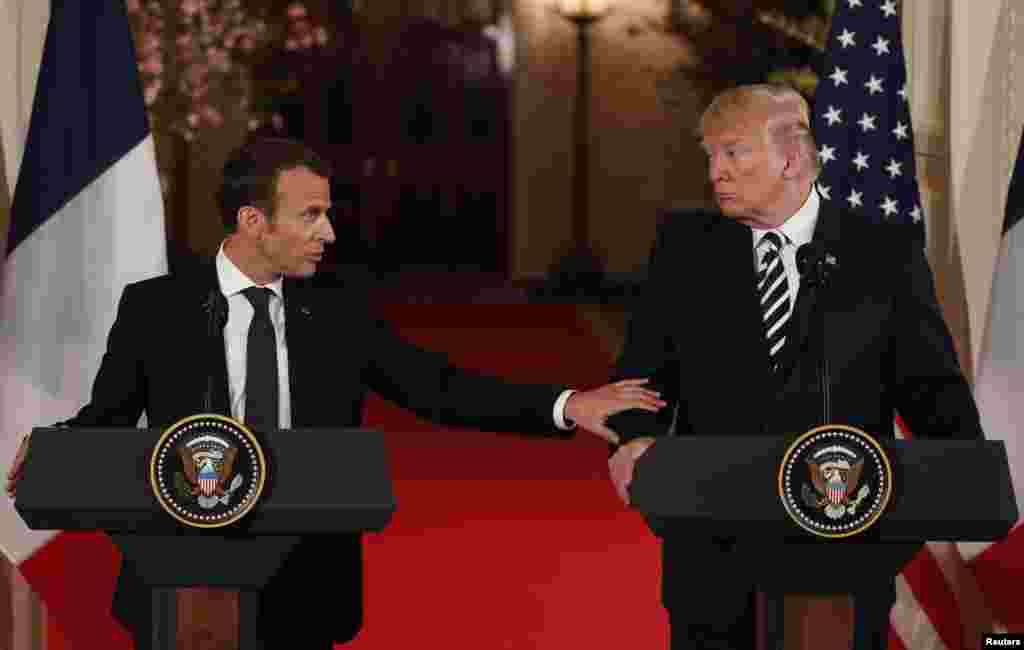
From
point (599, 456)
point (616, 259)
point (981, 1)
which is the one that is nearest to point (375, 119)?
point (616, 259)

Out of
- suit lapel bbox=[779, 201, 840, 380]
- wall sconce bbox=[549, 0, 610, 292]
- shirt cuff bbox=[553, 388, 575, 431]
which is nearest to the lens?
suit lapel bbox=[779, 201, 840, 380]

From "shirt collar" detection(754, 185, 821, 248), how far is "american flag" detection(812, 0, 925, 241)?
147cm

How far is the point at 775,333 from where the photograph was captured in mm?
3277

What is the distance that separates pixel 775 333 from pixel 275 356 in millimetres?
952

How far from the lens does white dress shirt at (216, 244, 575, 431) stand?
11.1ft

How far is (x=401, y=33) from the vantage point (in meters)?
20.4

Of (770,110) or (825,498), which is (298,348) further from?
(825,498)

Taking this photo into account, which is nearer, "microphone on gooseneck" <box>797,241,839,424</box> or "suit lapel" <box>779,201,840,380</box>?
"microphone on gooseneck" <box>797,241,839,424</box>

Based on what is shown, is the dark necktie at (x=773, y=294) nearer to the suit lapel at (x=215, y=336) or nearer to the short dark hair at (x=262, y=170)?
the short dark hair at (x=262, y=170)

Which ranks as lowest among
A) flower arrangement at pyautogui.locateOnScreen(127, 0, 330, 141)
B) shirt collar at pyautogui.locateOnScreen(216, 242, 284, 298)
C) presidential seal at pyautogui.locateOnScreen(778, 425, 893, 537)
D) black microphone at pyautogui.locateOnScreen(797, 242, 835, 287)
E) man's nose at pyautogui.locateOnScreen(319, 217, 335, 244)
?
presidential seal at pyautogui.locateOnScreen(778, 425, 893, 537)

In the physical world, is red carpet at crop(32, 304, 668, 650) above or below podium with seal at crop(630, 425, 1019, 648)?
below

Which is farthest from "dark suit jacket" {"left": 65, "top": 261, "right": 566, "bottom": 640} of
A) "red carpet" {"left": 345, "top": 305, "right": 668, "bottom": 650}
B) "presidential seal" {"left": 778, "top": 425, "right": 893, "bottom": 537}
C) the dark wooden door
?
the dark wooden door

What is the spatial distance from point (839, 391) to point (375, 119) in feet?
57.7

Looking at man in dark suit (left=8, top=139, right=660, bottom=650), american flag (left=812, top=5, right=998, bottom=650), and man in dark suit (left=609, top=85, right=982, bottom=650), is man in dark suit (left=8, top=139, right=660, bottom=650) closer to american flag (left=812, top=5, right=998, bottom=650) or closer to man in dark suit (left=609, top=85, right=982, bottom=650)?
man in dark suit (left=609, top=85, right=982, bottom=650)
